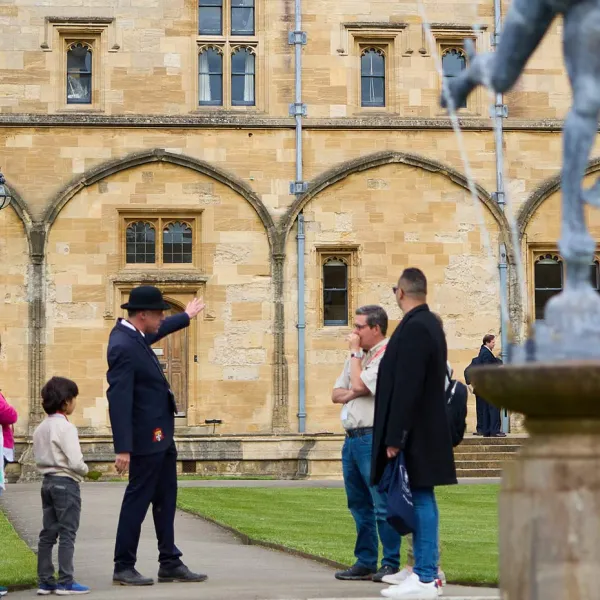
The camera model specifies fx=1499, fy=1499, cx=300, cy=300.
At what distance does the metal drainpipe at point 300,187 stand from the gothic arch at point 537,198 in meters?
3.90

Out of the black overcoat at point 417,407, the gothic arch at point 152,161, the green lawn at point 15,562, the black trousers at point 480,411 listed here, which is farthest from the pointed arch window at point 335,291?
the black overcoat at point 417,407

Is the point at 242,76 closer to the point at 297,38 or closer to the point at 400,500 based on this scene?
the point at 297,38

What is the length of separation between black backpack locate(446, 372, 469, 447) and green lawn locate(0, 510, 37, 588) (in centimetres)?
292

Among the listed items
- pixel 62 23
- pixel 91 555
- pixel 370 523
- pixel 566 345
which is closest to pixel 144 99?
pixel 62 23

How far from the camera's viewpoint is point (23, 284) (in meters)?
25.8

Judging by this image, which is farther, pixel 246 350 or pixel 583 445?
pixel 246 350

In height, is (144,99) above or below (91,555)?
above

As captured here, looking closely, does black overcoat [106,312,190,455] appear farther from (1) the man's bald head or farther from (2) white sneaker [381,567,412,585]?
(1) the man's bald head

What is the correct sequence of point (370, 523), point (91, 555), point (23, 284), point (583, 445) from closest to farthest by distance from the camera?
point (583, 445) < point (370, 523) < point (91, 555) < point (23, 284)

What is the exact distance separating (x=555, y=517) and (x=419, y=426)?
8.25 feet

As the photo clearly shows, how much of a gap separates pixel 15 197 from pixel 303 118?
205 inches

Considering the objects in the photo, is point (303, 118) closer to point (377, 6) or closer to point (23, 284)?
point (377, 6)

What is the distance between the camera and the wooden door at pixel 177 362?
26219 mm

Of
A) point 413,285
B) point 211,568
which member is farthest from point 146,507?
point 413,285
